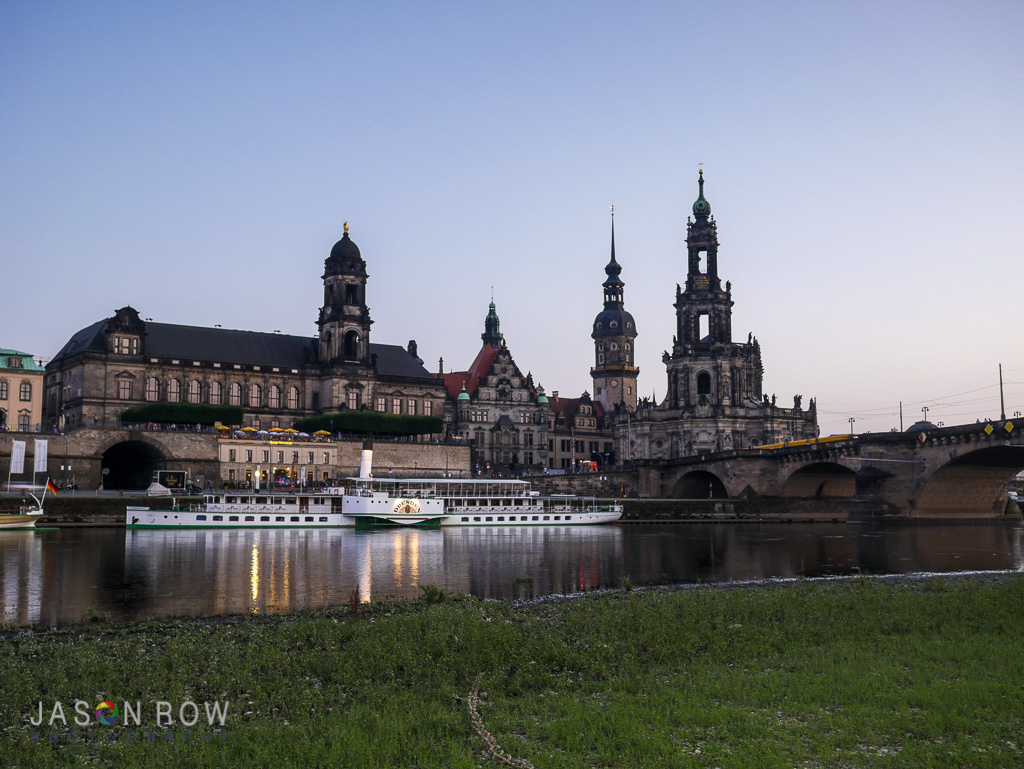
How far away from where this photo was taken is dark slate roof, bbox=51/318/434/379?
95250mm

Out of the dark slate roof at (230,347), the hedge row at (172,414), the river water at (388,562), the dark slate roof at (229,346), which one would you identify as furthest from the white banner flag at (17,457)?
the dark slate roof at (229,346)

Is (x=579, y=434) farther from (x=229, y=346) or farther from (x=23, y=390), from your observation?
(x=23, y=390)

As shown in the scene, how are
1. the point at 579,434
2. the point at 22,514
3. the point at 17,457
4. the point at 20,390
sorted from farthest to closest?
the point at 579,434 → the point at 20,390 → the point at 17,457 → the point at 22,514

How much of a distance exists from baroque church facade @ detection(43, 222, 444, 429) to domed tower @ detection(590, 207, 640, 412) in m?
46.7

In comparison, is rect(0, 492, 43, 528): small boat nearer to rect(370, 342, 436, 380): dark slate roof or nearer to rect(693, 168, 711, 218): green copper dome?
rect(370, 342, 436, 380): dark slate roof

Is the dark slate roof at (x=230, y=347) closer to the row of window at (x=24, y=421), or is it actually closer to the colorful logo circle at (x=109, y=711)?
the row of window at (x=24, y=421)

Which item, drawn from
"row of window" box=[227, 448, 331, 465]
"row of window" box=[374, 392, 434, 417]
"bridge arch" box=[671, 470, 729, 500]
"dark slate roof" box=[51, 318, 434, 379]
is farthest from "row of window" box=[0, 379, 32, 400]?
"bridge arch" box=[671, 470, 729, 500]

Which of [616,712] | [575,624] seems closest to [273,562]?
[575,624]

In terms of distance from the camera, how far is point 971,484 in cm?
7675

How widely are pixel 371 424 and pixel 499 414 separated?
100 feet

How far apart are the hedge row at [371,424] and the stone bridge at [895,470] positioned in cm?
2810

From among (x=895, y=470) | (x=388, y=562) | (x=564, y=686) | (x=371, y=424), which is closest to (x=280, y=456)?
(x=371, y=424)

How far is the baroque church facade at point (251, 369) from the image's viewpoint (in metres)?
90.1

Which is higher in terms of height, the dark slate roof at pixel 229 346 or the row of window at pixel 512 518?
the dark slate roof at pixel 229 346
